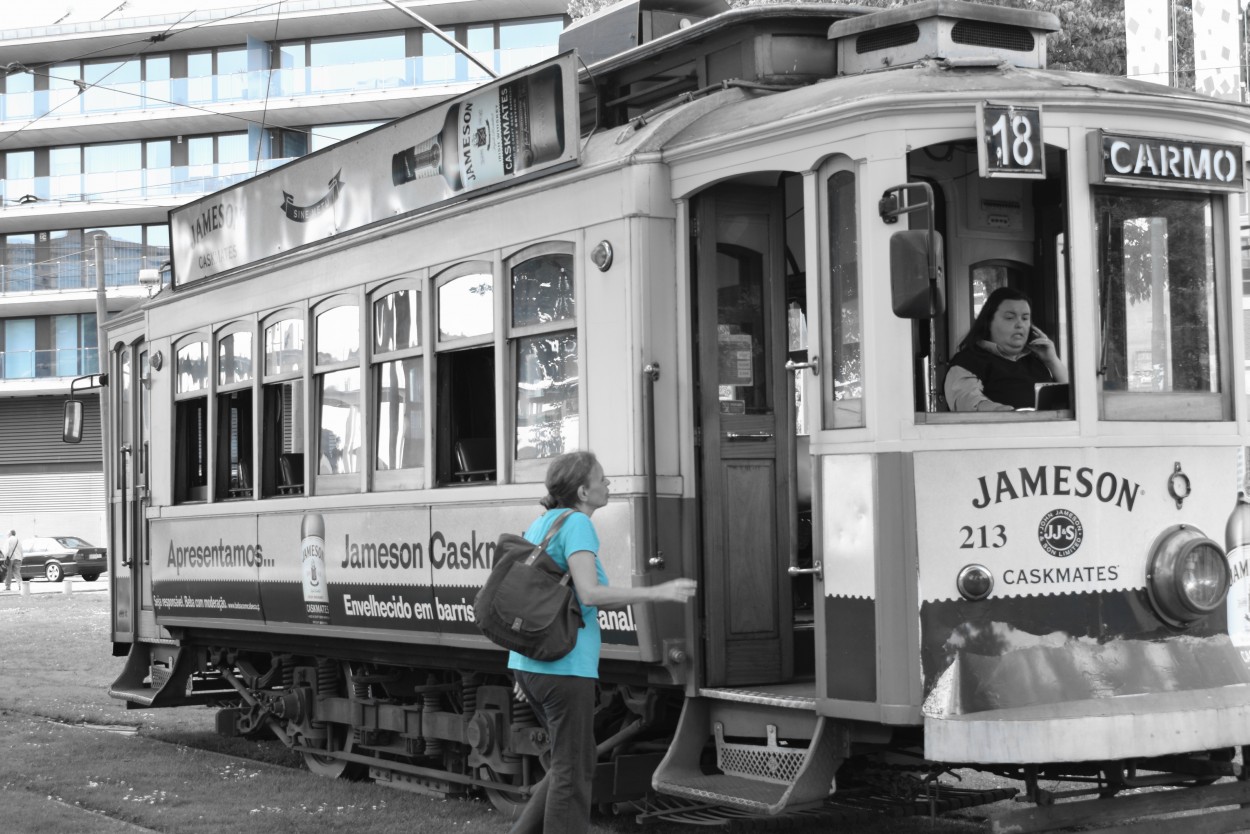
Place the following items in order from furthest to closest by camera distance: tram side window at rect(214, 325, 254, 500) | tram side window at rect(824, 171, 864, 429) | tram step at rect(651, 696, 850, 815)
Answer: tram side window at rect(214, 325, 254, 500) < tram side window at rect(824, 171, 864, 429) < tram step at rect(651, 696, 850, 815)

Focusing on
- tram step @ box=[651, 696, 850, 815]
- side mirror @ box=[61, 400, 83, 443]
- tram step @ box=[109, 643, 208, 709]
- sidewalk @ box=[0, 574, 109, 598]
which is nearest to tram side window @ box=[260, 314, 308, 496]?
tram step @ box=[109, 643, 208, 709]

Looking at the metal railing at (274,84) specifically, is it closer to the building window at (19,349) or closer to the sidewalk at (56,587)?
the building window at (19,349)

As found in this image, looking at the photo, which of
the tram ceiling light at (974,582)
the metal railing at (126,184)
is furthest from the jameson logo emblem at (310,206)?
the metal railing at (126,184)

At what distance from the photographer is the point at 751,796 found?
6.93 metres

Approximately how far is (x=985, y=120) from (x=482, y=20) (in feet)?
133

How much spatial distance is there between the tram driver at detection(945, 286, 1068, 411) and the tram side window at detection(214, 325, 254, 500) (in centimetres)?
578

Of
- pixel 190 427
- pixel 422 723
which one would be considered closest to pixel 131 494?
pixel 190 427

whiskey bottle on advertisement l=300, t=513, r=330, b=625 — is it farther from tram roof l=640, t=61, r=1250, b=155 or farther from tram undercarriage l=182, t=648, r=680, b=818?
tram roof l=640, t=61, r=1250, b=155

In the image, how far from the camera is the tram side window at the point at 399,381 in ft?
31.2

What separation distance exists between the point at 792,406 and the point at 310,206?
4.06m

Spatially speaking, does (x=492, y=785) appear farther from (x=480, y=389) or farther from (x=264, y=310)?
(x=264, y=310)

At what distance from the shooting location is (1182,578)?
684 cm

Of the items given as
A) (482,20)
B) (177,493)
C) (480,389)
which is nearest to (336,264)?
(480,389)

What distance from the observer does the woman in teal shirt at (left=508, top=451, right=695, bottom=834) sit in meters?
6.33
